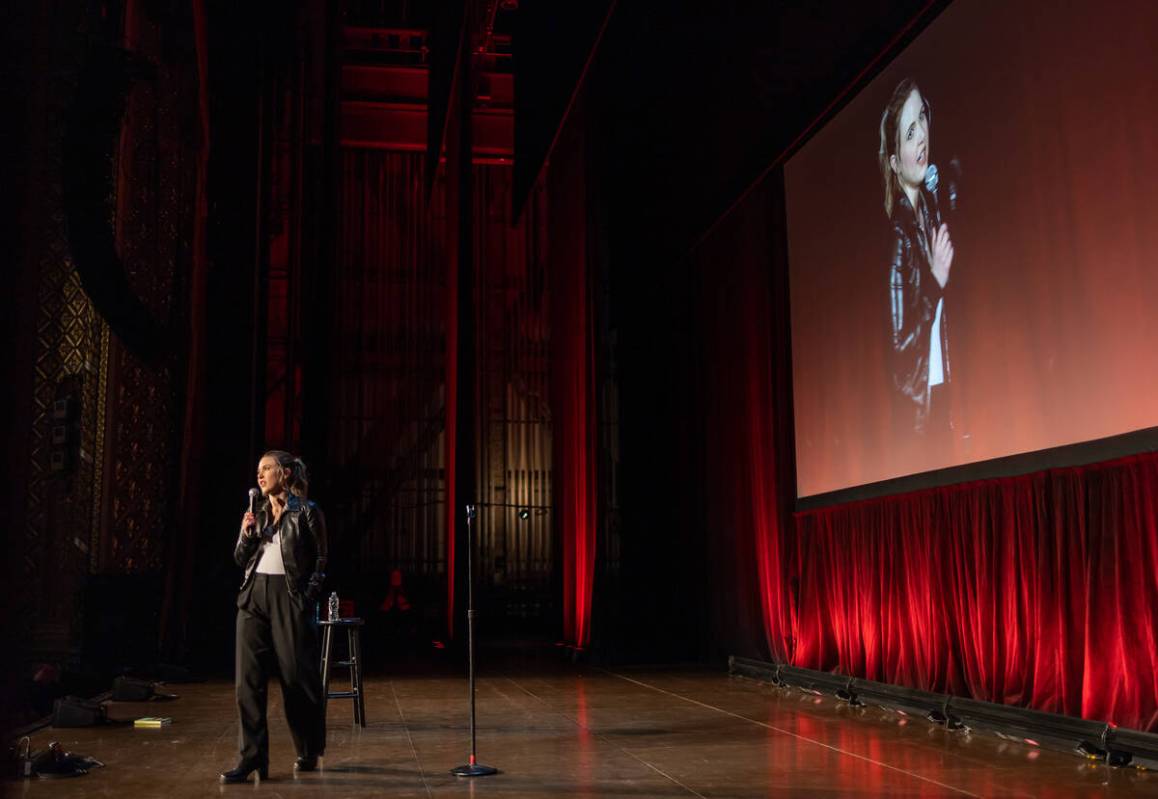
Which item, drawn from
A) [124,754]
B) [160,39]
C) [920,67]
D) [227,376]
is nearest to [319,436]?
[227,376]

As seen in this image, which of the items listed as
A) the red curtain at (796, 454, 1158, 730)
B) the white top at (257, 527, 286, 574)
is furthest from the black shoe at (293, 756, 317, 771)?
the red curtain at (796, 454, 1158, 730)

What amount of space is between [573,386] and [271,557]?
23.2ft

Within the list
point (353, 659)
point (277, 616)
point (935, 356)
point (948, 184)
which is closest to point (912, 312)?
point (935, 356)

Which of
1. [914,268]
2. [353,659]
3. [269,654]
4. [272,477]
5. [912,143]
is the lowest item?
[353,659]

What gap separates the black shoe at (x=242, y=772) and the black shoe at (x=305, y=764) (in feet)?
0.57

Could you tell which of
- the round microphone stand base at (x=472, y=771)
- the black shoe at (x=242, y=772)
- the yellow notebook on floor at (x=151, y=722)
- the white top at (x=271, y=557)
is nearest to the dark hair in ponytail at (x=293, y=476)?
the white top at (x=271, y=557)

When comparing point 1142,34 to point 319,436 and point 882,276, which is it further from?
point 319,436

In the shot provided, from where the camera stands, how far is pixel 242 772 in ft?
13.3

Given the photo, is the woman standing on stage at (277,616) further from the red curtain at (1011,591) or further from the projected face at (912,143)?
the projected face at (912,143)

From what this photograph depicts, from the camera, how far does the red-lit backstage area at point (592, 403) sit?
14.7 ft

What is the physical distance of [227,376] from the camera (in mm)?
9398

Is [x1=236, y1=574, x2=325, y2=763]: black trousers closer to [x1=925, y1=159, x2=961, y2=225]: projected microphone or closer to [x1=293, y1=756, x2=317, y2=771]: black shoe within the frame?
[x1=293, y1=756, x2=317, y2=771]: black shoe

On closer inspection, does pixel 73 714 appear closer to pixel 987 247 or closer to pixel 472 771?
pixel 472 771

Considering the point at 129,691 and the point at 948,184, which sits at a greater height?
the point at 948,184
